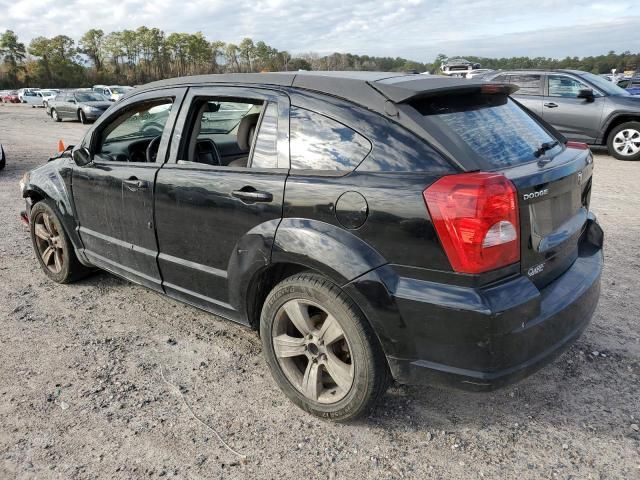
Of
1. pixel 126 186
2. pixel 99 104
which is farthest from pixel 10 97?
pixel 126 186

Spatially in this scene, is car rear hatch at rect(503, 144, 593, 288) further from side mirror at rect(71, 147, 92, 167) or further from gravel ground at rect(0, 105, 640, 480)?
side mirror at rect(71, 147, 92, 167)

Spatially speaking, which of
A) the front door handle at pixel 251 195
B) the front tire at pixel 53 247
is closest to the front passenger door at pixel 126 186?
the front tire at pixel 53 247

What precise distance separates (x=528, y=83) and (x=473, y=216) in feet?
35.4

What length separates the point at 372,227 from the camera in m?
2.30

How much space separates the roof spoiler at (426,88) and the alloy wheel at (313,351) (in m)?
1.11

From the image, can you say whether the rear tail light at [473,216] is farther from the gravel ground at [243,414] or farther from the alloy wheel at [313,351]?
the gravel ground at [243,414]

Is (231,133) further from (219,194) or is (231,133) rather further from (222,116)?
(219,194)

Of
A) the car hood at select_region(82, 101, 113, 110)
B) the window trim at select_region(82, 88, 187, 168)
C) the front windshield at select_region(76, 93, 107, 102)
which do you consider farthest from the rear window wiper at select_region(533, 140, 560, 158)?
the front windshield at select_region(76, 93, 107, 102)

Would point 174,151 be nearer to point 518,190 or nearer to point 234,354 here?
point 234,354

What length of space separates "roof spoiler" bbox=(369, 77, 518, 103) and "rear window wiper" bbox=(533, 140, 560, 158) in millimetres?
388

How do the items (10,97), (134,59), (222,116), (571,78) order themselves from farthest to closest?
(134,59) → (10,97) → (571,78) → (222,116)

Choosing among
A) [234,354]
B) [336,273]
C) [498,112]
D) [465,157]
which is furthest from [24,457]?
[498,112]

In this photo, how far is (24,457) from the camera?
2.47m

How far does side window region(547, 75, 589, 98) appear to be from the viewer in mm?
11047
